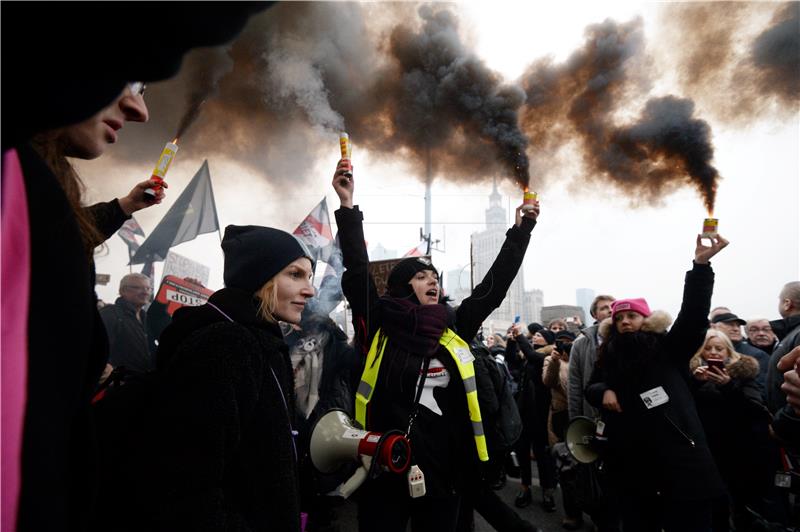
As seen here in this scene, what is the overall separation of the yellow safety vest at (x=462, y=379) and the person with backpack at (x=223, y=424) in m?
1.00

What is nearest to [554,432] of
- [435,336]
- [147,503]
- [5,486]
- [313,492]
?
[435,336]

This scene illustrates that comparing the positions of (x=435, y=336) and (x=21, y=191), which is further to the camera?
(x=435, y=336)

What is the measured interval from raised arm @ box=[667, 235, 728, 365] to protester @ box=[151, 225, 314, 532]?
279cm

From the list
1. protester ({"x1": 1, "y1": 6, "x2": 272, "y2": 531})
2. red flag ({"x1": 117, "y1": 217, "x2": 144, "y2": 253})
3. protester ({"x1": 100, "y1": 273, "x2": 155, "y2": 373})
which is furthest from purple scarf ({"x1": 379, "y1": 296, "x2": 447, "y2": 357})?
red flag ({"x1": 117, "y1": 217, "x2": 144, "y2": 253})

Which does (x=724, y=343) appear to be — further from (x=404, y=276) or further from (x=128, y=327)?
(x=128, y=327)

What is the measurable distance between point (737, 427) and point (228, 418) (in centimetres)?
421

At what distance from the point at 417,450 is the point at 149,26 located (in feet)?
7.81

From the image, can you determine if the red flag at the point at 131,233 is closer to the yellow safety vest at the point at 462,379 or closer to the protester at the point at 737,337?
the yellow safety vest at the point at 462,379

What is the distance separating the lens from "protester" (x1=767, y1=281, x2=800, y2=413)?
3.52 metres

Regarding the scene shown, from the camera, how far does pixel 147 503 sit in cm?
109

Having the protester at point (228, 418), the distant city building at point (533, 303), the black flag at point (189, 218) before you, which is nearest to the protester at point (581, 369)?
the protester at point (228, 418)

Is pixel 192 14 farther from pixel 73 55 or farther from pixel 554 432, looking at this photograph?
pixel 554 432

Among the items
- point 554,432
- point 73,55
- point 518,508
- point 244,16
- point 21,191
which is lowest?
point 518,508

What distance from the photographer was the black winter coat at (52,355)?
544 millimetres
